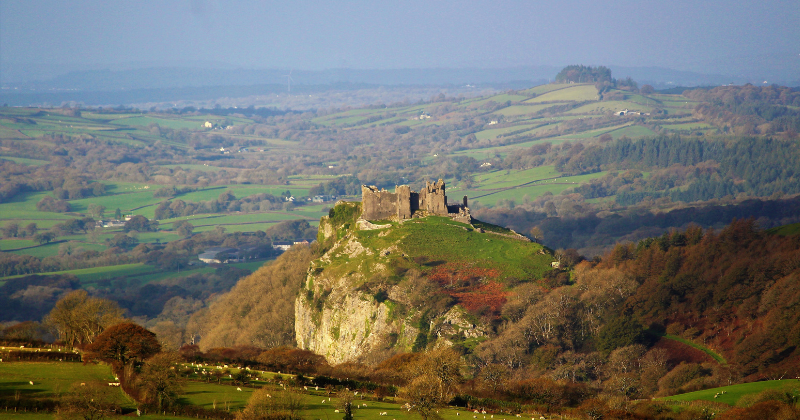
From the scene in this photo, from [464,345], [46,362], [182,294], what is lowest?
[182,294]

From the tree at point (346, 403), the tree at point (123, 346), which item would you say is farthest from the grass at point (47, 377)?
the tree at point (346, 403)

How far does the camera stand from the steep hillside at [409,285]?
266ft

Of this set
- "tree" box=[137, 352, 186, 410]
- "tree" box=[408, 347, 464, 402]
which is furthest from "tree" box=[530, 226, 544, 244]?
"tree" box=[137, 352, 186, 410]

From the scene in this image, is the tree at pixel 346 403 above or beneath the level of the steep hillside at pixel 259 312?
above

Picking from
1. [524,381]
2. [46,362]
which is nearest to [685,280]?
[524,381]

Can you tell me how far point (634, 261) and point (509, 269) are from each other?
50.2 feet

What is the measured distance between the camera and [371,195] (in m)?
100

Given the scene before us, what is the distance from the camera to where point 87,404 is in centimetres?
4075

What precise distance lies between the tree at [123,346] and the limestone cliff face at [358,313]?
27906mm

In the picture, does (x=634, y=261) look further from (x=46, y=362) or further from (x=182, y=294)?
(x=182, y=294)

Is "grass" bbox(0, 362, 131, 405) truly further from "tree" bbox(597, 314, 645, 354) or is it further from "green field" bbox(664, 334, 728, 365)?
"green field" bbox(664, 334, 728, 365)

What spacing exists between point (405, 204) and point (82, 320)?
41634 mm

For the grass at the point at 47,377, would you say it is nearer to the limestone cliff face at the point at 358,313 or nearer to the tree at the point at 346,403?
the tree at the point at 346,403

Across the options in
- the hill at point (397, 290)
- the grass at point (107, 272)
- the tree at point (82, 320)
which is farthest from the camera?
the grass at point (107, 272)
